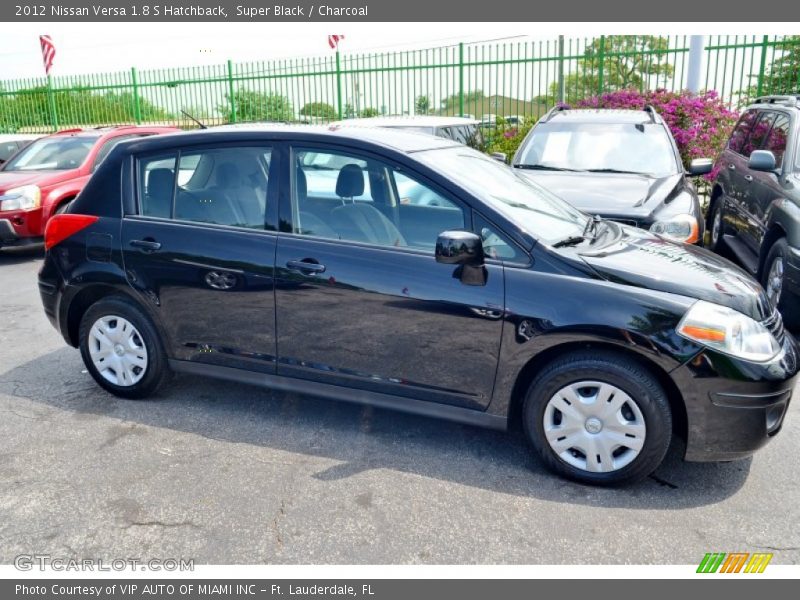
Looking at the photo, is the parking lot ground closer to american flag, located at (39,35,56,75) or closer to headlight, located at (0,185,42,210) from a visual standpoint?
headlight, located at (0,185,42,210)

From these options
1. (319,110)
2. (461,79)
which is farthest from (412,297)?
(319,110)

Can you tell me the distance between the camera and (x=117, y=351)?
14.8 feet

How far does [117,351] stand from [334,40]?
12.8 meters

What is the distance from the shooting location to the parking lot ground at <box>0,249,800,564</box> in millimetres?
3039

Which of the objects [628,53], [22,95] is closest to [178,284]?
[628,53]

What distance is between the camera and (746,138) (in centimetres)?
751

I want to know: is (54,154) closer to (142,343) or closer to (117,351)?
(117,351)

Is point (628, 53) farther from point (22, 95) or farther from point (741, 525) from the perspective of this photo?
point (22, 95)

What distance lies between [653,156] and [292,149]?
4.64 m

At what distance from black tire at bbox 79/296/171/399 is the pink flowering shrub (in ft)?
28.1

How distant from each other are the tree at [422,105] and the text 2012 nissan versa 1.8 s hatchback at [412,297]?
10896 millimetres

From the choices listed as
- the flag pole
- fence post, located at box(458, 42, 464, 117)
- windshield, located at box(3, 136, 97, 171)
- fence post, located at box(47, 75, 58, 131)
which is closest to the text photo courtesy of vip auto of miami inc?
windshield, located at box(3, 136, 97, 171)

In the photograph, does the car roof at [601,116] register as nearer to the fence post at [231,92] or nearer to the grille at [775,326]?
the grille at [775,326]

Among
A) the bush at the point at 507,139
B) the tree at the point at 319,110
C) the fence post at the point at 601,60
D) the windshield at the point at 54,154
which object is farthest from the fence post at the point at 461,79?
the windshield at the point at 54,154
